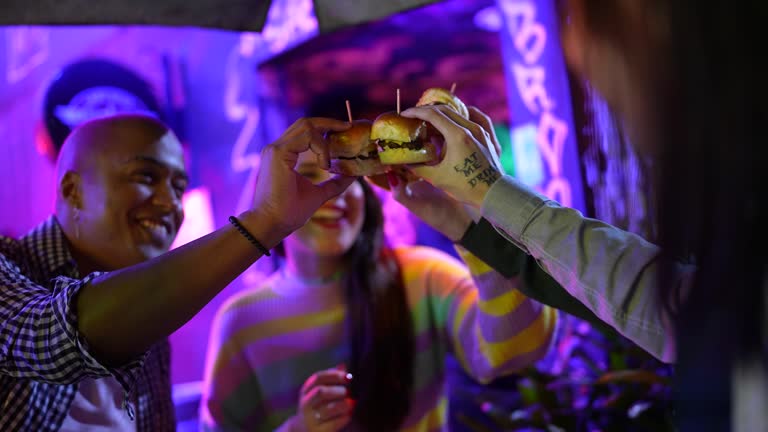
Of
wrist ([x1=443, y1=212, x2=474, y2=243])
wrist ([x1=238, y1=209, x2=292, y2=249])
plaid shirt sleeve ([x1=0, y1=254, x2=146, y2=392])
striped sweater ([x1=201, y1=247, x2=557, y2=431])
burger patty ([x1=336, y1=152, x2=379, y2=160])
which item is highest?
burger patty ([x1=336, y1=152, x2=379, y2=160])

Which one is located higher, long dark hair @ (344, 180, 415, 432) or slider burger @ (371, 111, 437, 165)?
slider burger @ (371, 111, 437, 165)

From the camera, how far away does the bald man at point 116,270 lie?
4.35ft

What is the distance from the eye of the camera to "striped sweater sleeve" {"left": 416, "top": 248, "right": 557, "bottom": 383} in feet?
6.75

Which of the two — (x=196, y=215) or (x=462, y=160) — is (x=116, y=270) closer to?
(x=462, y=160)

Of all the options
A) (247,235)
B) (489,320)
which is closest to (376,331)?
(489,320)

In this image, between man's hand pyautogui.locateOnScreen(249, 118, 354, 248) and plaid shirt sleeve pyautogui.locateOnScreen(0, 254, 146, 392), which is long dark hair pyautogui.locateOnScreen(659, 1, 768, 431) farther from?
plaid shirt sleeve pyautogui.locateOnScreen(0, 254, 146, 392)

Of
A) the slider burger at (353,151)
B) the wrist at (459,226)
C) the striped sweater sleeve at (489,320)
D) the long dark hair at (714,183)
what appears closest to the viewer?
the long dark hair at (714,183)

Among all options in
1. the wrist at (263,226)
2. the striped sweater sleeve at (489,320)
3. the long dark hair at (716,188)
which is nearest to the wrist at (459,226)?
the striped sweater sleeve at (489,320)

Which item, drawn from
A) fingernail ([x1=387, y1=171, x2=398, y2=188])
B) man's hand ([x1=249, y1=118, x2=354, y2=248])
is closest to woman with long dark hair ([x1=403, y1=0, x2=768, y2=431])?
man's hand ([x1=249, y1=118, x2=354, y2=248])

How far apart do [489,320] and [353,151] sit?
783 millimetres

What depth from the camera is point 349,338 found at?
8.22 ft

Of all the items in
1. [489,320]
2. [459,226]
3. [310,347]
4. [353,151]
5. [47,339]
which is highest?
[353,151]

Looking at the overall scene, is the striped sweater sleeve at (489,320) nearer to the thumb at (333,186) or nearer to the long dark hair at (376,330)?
the long dark hair at (376,330)

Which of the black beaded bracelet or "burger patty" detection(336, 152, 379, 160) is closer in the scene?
the black beaded bracelet
